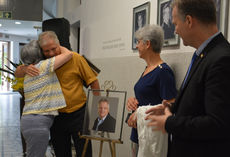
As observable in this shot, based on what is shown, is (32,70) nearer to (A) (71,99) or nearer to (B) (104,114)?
(A) (71,99)

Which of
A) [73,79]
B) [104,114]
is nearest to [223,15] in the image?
[104,114]

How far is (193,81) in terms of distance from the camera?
0.92m

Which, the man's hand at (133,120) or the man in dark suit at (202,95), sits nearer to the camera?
the man in dark suit at (202,95)

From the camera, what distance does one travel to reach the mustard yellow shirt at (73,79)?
6.75ft

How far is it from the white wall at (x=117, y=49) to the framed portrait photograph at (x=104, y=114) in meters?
0.57

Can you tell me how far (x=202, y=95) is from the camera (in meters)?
0.89

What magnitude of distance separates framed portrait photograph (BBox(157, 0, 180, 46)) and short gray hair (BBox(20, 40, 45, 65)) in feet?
3.90

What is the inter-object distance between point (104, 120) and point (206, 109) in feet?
3.98

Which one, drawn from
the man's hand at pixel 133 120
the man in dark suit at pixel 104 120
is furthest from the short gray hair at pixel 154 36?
the man in dark suit at pixel 104 120

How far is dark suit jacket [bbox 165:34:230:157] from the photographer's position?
795mm

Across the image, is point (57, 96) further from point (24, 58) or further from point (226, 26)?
point (226, 26)

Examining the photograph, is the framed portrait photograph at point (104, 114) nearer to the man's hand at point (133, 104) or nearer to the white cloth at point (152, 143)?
the man's hand at point (133, 104)

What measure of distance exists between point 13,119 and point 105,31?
4.43m

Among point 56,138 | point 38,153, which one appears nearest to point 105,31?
point 56,138
